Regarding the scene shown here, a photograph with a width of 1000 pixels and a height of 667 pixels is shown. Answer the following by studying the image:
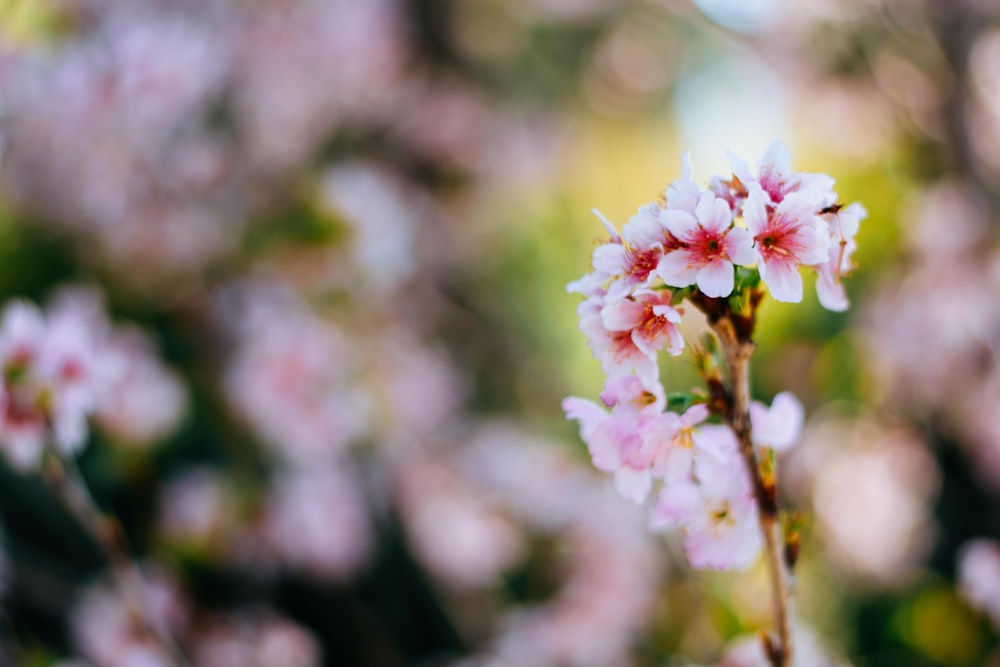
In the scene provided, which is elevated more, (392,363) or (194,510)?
(392,363)

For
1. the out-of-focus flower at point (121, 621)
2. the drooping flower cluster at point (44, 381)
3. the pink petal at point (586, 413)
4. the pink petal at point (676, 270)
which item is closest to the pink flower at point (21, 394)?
the drooping flower cluster at point (44, 381)

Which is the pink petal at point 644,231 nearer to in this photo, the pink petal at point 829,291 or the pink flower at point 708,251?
the pink flower at point 708,251

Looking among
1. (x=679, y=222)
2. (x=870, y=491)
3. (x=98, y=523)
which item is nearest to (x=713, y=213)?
(x=679, y=222)

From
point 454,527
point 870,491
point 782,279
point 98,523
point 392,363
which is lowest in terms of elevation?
point 782,279

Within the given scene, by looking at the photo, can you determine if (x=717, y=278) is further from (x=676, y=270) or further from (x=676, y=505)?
(x=676, y=505)

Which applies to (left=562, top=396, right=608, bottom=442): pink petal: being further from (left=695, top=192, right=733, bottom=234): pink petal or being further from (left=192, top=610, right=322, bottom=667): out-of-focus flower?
(left=192, top=610, right=322, bottom=667): out-of-focus flower

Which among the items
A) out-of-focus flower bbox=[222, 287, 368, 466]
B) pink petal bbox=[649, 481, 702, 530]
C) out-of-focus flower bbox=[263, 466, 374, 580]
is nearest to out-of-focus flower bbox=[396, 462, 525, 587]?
out-of-focus flower bbox=[263, 466, 374, 580]

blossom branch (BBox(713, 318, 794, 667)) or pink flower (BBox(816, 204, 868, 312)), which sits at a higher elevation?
pink flower (BBox(816, 204, 868, 312))
